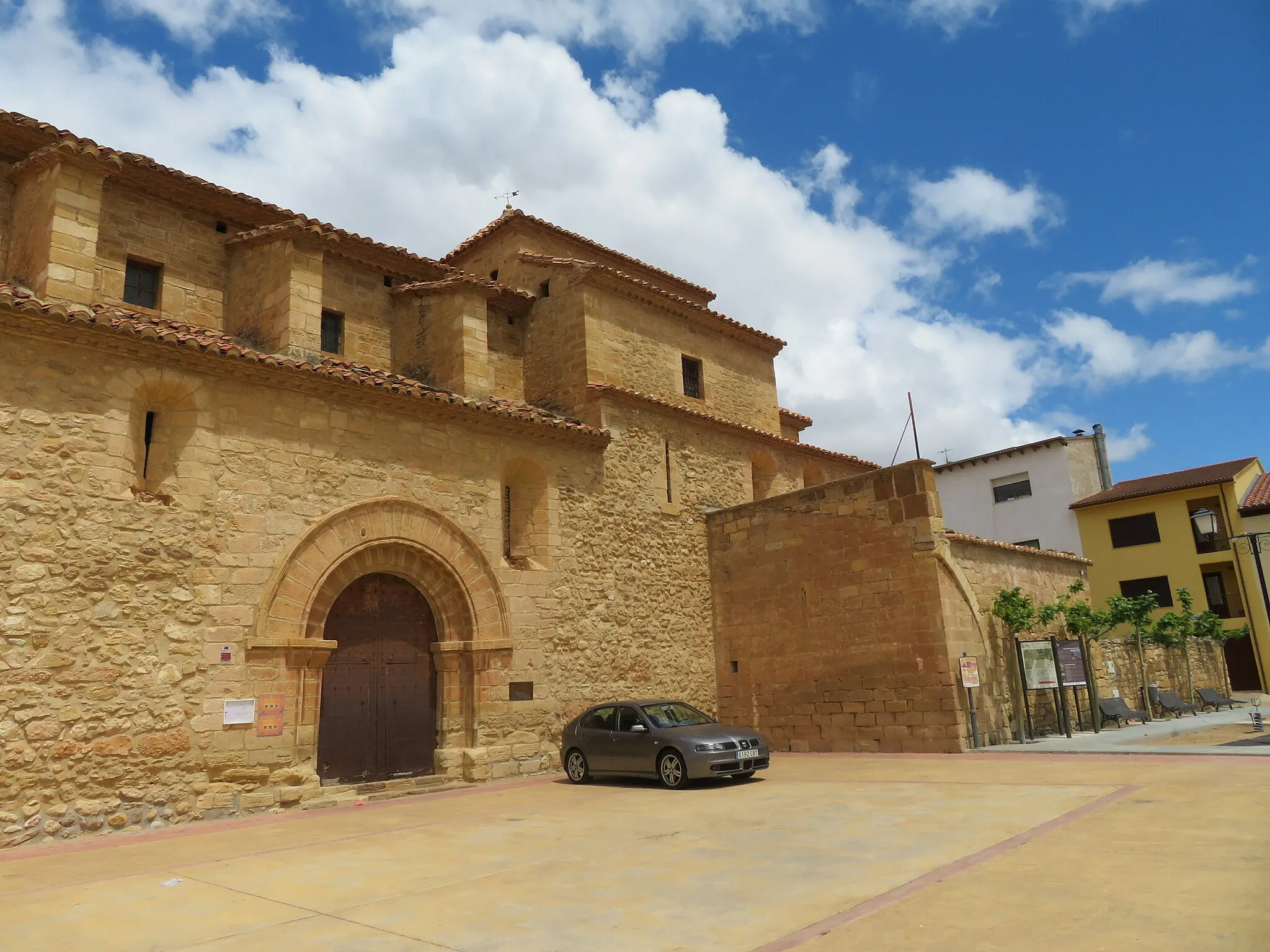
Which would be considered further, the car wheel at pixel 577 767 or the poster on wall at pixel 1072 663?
the poster on wall at pixel 1072 663

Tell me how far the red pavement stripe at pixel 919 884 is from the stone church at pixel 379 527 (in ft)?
22.0

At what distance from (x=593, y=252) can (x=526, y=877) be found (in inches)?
620

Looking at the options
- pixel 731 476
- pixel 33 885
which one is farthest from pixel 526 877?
pixel 731 476

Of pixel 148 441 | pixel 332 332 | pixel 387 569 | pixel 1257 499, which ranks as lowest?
pixel 387 569

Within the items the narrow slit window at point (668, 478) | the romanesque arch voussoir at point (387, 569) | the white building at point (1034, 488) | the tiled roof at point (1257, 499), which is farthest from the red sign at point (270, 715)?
the tiled roof at point (1257, 499)

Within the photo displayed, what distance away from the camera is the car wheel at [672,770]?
11398 mm

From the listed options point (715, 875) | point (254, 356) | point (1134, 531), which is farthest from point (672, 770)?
point (1134, 531)

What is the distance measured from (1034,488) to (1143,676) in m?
16.5

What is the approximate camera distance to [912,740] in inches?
567

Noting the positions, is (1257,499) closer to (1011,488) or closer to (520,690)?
(1011,488)

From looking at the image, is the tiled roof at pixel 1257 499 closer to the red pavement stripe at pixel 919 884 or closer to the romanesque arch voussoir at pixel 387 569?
the red pavement stripe at pixel 919 884

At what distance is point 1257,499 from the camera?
3031 centimetres

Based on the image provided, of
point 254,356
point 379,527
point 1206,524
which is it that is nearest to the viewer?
point 254,356

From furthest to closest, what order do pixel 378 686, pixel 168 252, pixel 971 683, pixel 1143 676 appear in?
pixel 1143 676 < pixel 971 683 < pixel 168 252 < pixel 378 686
